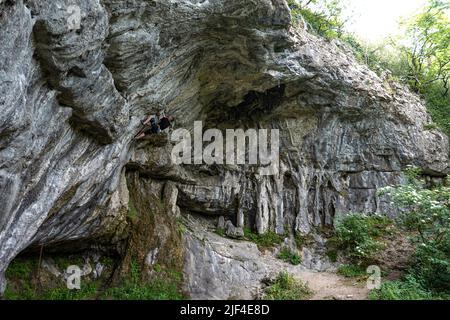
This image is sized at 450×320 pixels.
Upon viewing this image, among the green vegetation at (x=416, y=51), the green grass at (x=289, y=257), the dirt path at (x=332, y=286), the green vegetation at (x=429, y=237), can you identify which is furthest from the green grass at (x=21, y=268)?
the green vegetation at (x=416, y=51)

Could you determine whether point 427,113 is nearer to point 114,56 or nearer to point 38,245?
point 114,56

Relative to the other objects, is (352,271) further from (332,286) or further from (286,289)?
(286,289)

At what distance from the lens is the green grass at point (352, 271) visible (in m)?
12.4

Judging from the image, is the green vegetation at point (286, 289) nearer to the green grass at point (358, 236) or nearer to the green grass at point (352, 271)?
the green grass at point (352, 271)

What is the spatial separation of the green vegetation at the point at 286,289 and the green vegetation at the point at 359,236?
3.58 meters

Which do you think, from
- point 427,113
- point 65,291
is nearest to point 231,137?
point 65,291

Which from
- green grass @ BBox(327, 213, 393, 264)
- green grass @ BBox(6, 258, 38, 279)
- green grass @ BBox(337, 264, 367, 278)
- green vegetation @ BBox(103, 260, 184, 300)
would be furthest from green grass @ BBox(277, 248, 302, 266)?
green grass @ BBox(6, 258, 38, 279)

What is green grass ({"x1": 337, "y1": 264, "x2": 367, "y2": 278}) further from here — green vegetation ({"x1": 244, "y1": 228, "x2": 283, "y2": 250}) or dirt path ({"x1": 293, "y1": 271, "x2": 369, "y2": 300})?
green vegetation ({"x1": 244, "y1": 228, "x2": 283, "y2": 250})

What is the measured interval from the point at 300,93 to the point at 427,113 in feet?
31.2

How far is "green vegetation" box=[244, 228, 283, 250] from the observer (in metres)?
14.8

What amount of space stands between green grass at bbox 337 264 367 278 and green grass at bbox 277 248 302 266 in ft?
5.62

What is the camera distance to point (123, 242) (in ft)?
36.6

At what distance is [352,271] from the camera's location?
12.8 m

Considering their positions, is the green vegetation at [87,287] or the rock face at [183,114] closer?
the rock face at [183,114]
